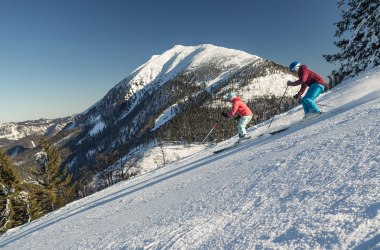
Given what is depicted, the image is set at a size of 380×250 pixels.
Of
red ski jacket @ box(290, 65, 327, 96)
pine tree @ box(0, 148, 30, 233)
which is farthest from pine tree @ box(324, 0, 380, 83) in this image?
pine tree @ box(0, 148, 30, 233)

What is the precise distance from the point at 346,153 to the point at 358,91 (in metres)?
9.76

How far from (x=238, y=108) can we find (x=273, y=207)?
10.7m

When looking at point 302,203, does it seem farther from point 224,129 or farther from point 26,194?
point 224,129

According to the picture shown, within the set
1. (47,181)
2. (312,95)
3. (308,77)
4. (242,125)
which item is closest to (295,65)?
(308,77)

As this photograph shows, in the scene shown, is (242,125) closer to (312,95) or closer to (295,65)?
(312,95)

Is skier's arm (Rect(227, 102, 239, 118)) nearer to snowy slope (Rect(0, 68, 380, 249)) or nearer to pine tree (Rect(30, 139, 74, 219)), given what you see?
snowy slope (Rect(0, 68, 380, 249))

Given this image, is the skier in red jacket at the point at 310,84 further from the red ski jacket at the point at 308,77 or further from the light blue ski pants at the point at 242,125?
the light blue ski pants at the point at 242,125

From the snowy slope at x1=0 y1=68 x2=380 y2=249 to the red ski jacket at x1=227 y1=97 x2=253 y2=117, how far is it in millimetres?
6398

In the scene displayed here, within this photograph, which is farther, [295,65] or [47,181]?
[47,181]

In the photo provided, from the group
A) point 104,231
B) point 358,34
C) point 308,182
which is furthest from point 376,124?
point 358,34

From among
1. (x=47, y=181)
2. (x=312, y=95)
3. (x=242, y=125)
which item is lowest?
(x=242, y=125)

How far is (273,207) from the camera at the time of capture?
4.07m

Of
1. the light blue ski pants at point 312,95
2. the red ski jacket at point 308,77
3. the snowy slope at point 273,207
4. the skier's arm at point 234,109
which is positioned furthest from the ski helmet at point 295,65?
the snowy slope at point 273,207

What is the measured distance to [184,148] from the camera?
191875 millimetres
